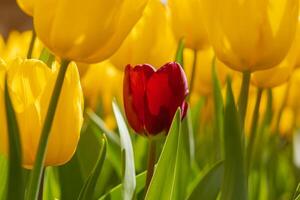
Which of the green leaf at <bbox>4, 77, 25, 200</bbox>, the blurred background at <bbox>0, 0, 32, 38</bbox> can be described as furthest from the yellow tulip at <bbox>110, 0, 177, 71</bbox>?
the blurred background at <bbox>0, 0, 32, 38</bbox>

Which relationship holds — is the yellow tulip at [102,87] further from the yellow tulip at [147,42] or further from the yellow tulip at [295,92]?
the yellow tulip at [295,92]

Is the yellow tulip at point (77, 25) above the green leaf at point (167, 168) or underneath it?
above

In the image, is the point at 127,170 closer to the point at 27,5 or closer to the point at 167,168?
the point at 167,168

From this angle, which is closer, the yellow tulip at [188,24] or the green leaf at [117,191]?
the green leaf at [117,191]

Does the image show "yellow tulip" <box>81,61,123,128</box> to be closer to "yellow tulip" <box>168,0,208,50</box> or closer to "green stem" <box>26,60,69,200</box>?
"yellow tulip" <box>168,0,208,50</box>

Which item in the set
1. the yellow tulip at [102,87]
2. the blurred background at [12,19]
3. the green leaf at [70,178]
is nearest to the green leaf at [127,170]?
the green leaf at [70,178]

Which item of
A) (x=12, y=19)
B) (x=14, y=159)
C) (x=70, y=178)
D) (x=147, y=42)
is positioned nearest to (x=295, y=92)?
(x=147, y=42)

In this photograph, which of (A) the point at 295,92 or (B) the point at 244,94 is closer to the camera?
(B) the point at 244,94
